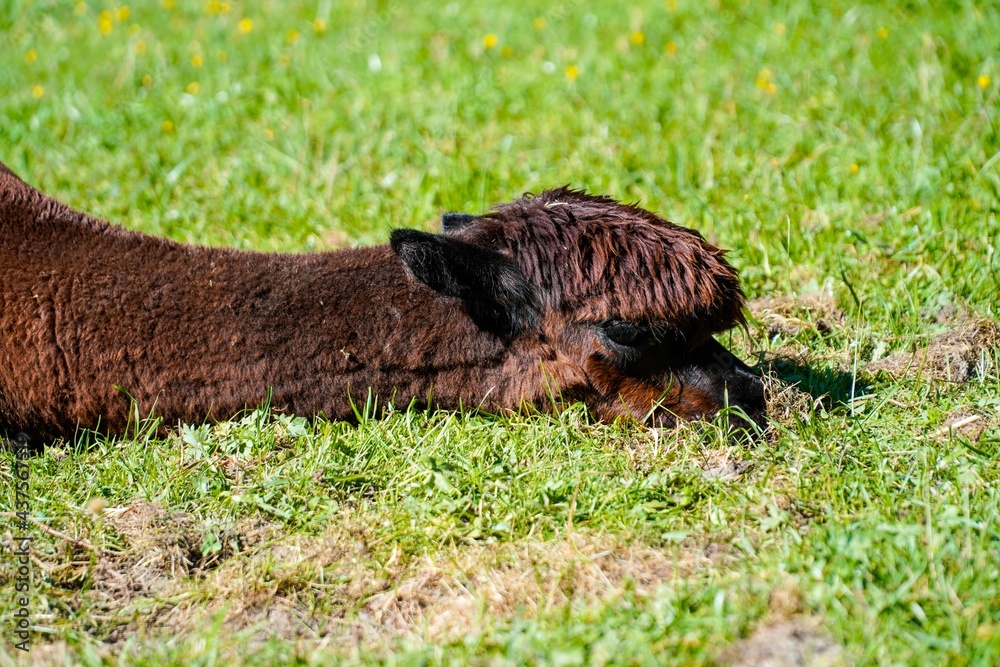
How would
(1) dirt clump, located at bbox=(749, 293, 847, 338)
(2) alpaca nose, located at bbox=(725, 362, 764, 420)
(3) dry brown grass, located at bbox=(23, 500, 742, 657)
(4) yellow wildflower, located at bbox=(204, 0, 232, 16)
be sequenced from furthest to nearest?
(4) yellow wildflower, located at bbox=(204, 0, 232, 16) → (1) dirt clump, located at bbox=(749, 293, 847, 338) → (2) alpaca nose, located at bbox=(725, 362, 764, 420) → (3) dry brown grass, located at bbox=(23, 500, 742, 657)

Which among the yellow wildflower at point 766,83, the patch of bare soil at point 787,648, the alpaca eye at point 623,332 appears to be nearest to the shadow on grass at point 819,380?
the alpaca eye at point 623,332

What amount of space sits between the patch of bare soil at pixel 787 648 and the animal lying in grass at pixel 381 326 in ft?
4.24

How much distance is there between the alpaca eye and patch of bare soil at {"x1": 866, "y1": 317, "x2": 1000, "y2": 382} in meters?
1.33

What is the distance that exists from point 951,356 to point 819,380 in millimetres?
623

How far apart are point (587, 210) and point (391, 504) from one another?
142 cm

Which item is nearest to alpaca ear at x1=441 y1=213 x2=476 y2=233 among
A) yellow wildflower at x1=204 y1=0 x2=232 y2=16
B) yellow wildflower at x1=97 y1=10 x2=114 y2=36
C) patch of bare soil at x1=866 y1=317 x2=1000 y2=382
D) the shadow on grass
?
the shadow on grass

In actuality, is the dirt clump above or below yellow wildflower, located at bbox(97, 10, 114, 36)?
below

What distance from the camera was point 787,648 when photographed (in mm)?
2848

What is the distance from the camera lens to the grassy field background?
10.2 ft

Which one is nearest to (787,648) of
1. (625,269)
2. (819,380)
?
(625,269)

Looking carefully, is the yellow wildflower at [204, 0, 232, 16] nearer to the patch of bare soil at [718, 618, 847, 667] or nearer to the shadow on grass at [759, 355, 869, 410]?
the shadow on grass at [759, 355, 869, 410]

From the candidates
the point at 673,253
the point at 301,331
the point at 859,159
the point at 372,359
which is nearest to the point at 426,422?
the point at 372,359

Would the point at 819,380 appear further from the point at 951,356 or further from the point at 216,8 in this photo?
the point at 216,8

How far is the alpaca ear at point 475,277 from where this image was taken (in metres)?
3.78
